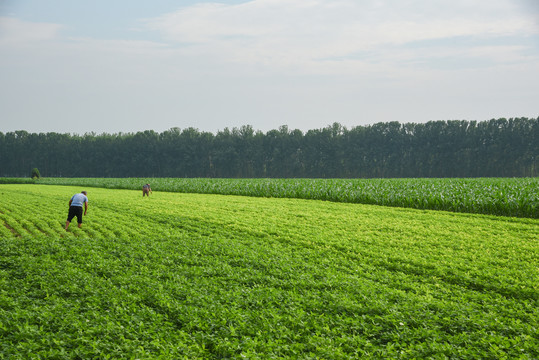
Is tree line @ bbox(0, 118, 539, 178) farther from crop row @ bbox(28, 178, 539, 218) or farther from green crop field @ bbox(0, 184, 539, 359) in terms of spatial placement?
green crop field @ bbox(0, 184, 539, 359)

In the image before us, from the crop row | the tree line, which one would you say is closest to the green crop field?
the crop row

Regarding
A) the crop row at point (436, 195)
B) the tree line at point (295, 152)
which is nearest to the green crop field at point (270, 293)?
the crop row at point (436, 195)

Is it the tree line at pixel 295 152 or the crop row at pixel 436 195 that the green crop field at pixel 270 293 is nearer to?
the crop row at pixel 436 195

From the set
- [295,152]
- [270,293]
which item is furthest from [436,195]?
[295,152]

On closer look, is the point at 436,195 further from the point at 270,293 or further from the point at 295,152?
the point at 295,152

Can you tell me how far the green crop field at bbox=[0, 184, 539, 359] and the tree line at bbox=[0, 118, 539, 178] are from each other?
8157cm

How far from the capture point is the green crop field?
6.66m

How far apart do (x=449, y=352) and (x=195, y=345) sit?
419 centimetres

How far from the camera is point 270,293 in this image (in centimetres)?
884

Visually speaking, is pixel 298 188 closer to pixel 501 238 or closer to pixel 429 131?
pixel 501 238

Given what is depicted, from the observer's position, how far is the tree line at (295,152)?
88688 millimetres

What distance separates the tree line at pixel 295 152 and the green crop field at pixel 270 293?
81.6m

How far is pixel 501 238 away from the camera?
1425cm

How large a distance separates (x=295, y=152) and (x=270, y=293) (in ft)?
305
